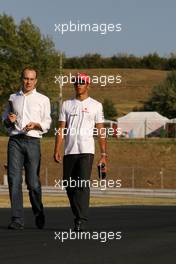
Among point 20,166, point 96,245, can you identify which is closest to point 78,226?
point 20,166

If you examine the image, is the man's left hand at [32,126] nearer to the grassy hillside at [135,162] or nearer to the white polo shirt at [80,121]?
the white polo shirt at [80,121]

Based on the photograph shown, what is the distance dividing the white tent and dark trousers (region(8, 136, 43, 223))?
220ft

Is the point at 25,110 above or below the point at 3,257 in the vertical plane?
above

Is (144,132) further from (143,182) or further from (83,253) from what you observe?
(83,253)

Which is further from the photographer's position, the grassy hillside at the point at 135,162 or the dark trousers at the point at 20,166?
the grassy hillside at the point at 135,162

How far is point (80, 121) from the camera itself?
36.1ft

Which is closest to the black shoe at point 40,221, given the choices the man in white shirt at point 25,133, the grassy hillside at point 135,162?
the man in white shirt at point 25,133

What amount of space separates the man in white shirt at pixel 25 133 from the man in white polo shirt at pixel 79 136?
48 centimetres

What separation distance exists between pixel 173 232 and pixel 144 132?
68.2m

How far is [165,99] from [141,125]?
1673cm

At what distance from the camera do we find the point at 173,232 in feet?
34.2

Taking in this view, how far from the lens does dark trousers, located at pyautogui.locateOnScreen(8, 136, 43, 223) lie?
37.5 feet

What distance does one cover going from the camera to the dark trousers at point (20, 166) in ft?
37.5

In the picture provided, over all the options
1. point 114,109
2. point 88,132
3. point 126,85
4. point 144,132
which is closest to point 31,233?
point 88,132
